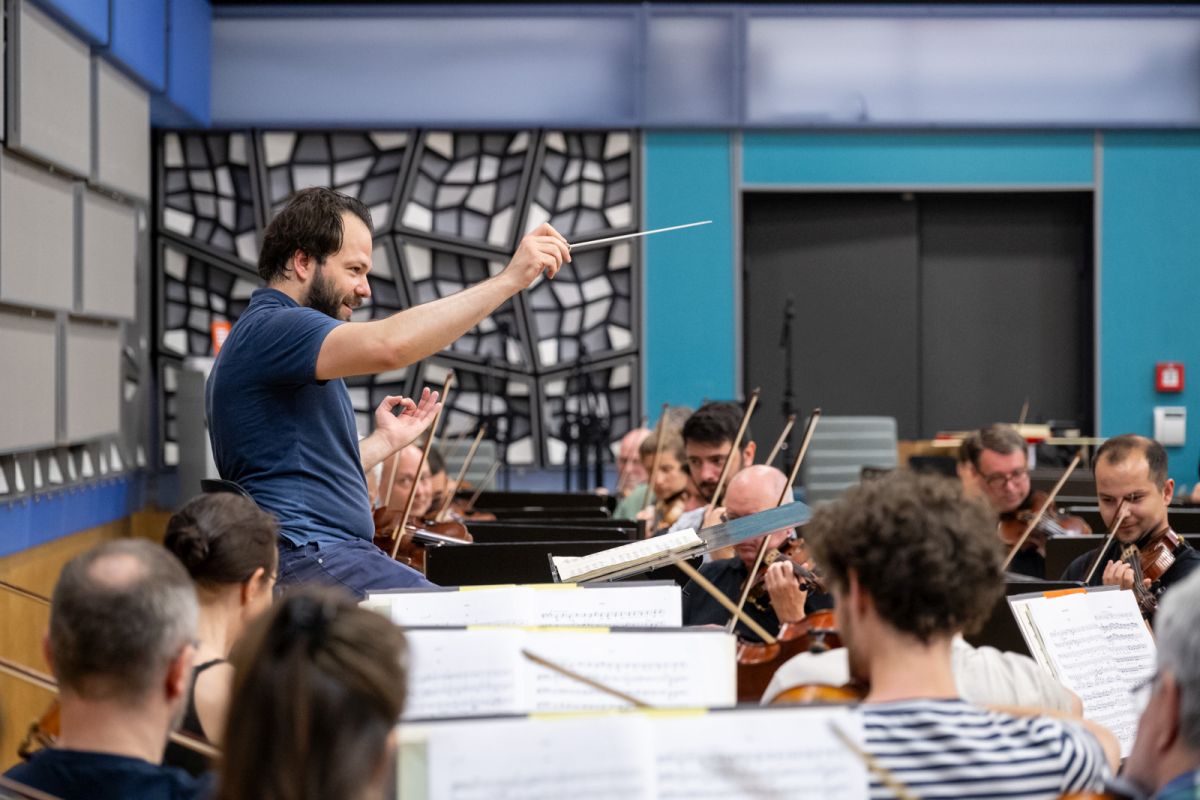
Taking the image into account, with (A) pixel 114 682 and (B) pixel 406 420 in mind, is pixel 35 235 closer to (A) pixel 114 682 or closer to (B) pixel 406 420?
(B) pixel 406 420

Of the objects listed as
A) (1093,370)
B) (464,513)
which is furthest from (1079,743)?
(1093,370)

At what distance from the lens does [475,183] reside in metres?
8.58

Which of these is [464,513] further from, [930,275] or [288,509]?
[930,275]

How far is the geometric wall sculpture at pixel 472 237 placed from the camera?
8500mm

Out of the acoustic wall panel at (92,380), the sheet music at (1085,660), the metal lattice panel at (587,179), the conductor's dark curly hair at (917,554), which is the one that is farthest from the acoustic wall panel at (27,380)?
the conductor's dark curly hair at (917,554)

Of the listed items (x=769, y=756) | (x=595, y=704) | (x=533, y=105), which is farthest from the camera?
(x=533, y=105)

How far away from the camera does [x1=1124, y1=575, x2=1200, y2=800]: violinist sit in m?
1.46

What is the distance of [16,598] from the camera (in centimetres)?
542

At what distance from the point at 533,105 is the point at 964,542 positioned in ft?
23.3

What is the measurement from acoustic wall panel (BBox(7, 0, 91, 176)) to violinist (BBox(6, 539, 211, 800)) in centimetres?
418

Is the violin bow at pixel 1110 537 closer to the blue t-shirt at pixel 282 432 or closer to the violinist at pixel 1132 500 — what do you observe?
the violinist at pixel 1132 500

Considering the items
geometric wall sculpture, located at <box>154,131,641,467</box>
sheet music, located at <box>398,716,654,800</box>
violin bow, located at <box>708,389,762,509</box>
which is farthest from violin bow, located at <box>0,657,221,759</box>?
geometric wall sculpture, located at <box>154,131,641,467</box>

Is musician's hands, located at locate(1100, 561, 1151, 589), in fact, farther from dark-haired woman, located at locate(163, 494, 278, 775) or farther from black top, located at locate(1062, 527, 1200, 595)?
dark-haired woman, located at locate(163, 494, 278, 775)

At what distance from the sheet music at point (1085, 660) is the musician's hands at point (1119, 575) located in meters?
0.96
